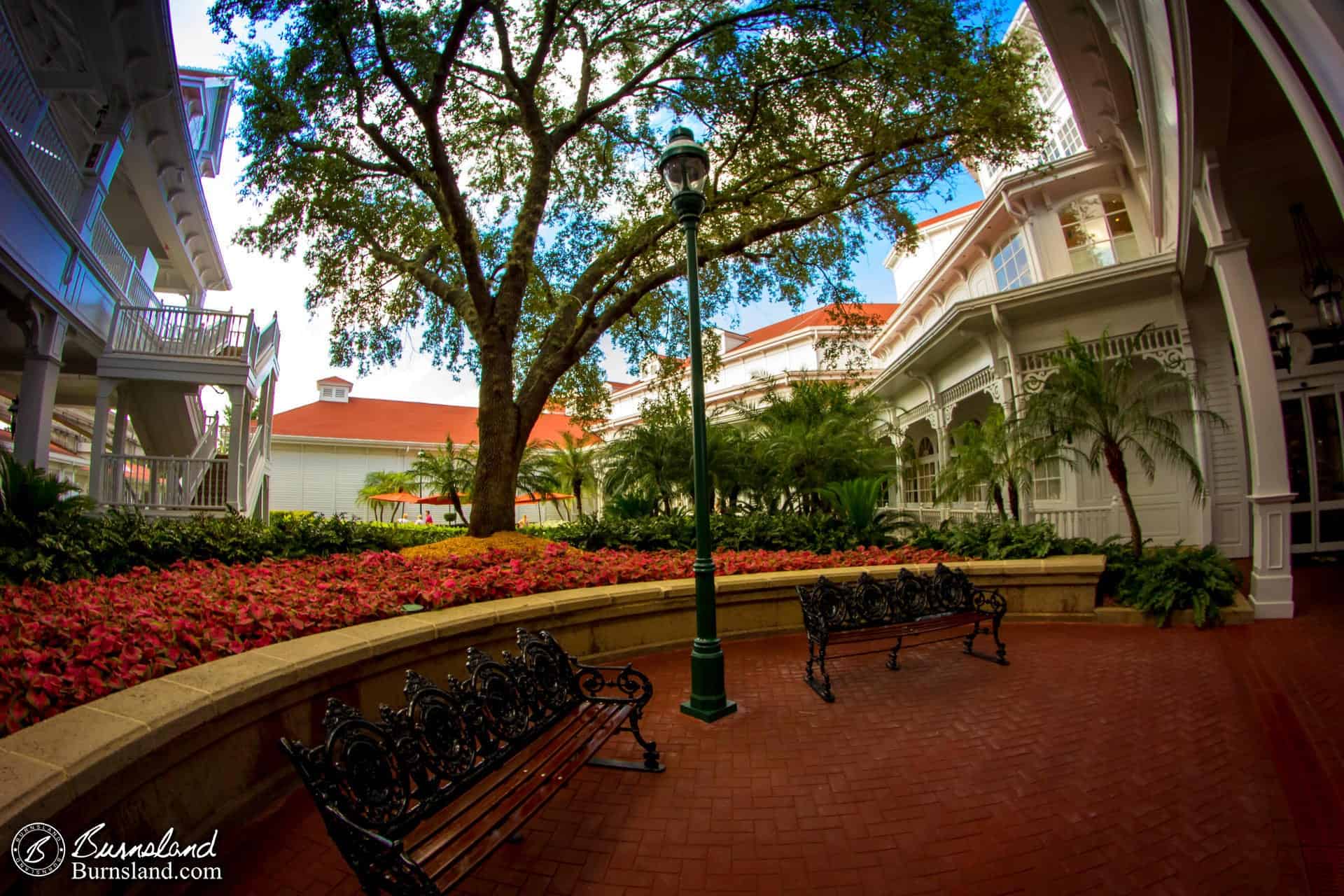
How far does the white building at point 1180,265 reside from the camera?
639 cm

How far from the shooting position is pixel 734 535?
10586 millimetres

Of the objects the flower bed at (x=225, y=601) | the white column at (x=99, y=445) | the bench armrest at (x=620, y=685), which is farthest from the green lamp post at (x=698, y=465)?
the white column at (x=99, y=445)

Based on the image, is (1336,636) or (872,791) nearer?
(872,791)

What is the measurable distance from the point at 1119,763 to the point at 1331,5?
382 cm

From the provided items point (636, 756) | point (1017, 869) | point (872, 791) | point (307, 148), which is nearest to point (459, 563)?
point (636, 756)

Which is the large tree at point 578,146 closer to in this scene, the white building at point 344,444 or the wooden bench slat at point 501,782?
the wooden bench slat at point 501,782

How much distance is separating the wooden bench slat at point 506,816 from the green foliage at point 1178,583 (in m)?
7.07

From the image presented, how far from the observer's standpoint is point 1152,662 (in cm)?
564

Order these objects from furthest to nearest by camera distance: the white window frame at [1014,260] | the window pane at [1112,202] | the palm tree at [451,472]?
the palm tree at [451,472]
the white window frame at [1014,260]
the window pane at [1112,202]

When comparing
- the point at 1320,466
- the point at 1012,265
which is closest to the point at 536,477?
the point at 1012,265

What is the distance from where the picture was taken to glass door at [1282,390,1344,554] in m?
9.80

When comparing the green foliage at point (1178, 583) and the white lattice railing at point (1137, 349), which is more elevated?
the white lattice railing at point (1137, 349)

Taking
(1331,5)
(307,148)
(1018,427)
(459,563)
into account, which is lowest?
(459,563)

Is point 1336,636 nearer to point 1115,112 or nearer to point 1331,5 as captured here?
point 1331,5
